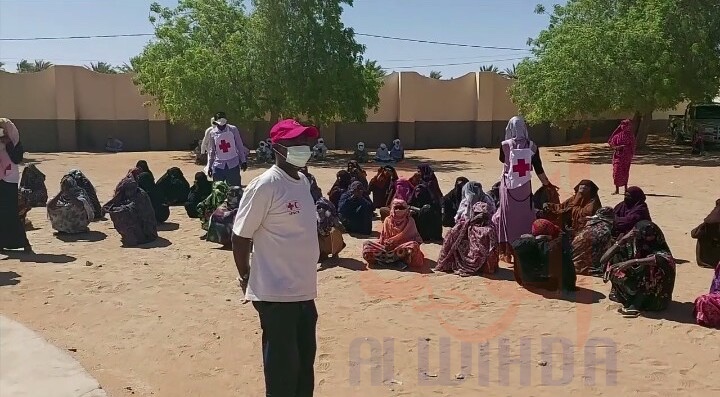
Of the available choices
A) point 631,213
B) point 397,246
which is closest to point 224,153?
point 397,246

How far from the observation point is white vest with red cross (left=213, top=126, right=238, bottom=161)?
1019 centimetres

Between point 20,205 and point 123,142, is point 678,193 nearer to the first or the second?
point 20,205

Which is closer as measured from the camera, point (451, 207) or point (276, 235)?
point (276, 235)

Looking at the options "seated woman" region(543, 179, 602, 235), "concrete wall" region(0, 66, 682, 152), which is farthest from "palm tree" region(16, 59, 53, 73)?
"seated woman" region(543, 179, 602, 235)

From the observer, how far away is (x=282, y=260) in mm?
3627

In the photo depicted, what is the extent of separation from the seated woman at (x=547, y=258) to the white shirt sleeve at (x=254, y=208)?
390cm

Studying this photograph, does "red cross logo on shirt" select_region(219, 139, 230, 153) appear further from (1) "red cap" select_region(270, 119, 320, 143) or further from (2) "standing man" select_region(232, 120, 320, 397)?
(2) "standing man" select_region(232, 120, 320, 397)

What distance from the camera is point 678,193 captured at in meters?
14.5

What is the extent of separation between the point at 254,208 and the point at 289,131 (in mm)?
473

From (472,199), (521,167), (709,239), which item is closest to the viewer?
(521,167)

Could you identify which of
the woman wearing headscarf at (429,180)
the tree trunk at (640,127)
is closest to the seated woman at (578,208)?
the woman wearing headscarf at (429,180)

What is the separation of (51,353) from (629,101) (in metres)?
18.8

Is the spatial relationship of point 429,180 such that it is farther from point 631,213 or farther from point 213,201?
point 631,213

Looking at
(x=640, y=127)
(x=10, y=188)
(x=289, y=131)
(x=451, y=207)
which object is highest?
(x=640, y=127)
